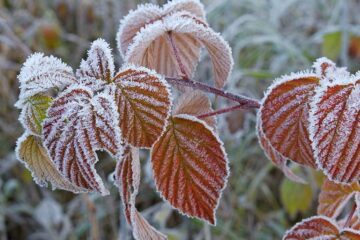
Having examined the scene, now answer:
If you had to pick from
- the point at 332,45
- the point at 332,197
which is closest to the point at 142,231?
the point at 332,197

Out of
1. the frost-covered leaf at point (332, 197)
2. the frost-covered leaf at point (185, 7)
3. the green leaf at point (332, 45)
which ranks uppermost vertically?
the green leaf at point (332, 45)

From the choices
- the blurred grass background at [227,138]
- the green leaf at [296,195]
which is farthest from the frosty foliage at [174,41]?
the green leaf at [296,195]

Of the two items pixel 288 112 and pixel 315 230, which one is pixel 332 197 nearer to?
pixel 315 230

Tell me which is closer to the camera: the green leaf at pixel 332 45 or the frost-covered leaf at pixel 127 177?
the frost-covered leaf at pixel 127 177

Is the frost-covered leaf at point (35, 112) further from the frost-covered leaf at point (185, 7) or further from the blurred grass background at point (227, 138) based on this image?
the blurred grass background at point (227, 138)

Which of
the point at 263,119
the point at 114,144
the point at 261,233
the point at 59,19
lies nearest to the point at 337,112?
the point at 263,119

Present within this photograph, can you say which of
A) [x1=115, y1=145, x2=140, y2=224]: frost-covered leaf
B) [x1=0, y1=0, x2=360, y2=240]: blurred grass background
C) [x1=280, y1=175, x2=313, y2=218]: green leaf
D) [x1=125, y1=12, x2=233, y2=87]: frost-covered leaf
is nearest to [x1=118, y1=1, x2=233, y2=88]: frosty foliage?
[x1=125, y1=12, x2=233, y2=87]: frost-covered leaf

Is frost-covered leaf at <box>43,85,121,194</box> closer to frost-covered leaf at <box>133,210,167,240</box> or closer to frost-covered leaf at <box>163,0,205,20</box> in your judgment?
frost-covered leaf at <box>133,210,167,240</box>

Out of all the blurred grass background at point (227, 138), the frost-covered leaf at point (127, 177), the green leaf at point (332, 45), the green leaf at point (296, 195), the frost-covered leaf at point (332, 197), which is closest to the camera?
the frost-covered leaf at point (127, 177)
